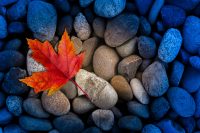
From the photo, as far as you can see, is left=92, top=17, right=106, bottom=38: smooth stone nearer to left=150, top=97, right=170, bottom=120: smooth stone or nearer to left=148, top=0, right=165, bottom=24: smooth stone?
left=148, top=0, right=165, bottom=24: smooth stone

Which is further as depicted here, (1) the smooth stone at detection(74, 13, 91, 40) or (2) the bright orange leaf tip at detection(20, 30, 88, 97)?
(1) the smooth stone at detection(74, 13, 91, 40)

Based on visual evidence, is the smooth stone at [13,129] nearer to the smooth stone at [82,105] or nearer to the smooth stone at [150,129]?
the smooth stone at [82,105]

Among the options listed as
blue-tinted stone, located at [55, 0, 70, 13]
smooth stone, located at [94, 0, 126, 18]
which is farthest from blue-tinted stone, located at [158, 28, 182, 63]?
blue-tinted stone, located at [55, 0, 70, 13]

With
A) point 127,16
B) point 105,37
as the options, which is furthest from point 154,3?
point 105,37

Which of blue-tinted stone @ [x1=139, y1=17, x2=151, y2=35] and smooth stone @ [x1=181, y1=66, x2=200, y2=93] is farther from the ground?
blue-tinted stone @ [x1=139, y1=17, x2=151, y2=35]

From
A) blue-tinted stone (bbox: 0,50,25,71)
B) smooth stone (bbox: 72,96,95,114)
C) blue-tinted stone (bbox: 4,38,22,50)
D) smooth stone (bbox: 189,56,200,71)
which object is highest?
blue-tinted stone (bbox: 4,38,22,50)

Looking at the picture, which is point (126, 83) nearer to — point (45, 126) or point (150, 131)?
point (150, 131)
